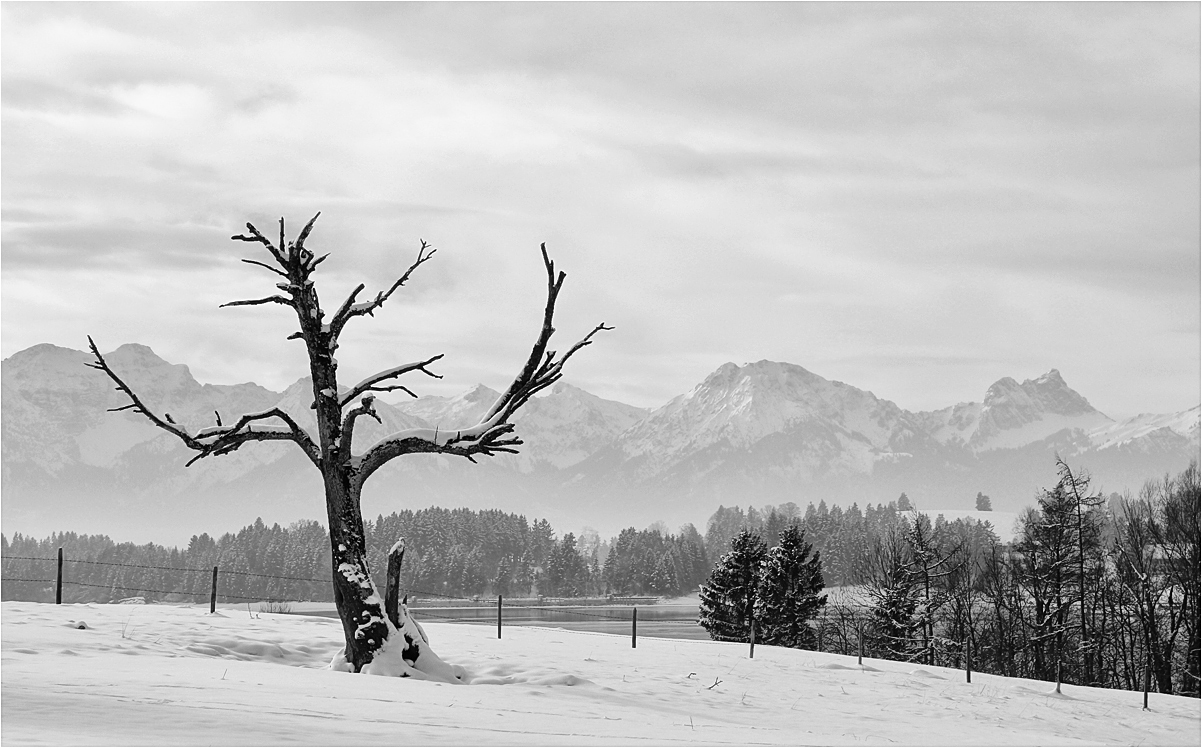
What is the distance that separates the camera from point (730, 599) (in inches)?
2616

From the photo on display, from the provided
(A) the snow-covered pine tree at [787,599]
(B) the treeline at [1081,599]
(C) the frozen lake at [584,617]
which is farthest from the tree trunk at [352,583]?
(C) the frozen lake at [584,617]

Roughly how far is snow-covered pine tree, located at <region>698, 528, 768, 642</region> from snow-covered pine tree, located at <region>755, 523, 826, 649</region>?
36.3 inches

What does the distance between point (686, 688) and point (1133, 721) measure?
12.7 meters

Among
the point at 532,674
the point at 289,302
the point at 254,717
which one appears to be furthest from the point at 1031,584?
the point at 254,717

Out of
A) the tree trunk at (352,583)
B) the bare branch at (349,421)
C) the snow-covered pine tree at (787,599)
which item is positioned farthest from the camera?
the snow-covered pine tree at (787,599)

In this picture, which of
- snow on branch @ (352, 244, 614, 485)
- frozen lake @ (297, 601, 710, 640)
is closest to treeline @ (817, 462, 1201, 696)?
frozen lake @ (297, 601, 710, 640)

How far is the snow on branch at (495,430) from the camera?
18109 millimetres

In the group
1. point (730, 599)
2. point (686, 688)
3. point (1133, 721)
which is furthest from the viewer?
point (730, 599)

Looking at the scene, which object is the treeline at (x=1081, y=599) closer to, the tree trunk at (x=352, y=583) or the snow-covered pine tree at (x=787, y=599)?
the snow-covered pine tree at (x=787, y=599)

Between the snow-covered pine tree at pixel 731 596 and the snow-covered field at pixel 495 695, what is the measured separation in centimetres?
3659

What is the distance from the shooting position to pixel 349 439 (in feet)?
60.3

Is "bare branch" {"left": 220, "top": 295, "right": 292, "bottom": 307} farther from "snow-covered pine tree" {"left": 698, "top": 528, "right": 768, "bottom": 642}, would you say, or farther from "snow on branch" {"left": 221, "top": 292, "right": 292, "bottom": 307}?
"snow-covered pine tree" {"left": 698, "top": 528, "right": 768, "bottom": 642}

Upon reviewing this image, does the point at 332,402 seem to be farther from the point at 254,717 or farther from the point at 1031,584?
the point at 1031,584

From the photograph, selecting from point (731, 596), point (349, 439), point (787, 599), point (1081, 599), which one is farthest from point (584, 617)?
point (349, 439)
